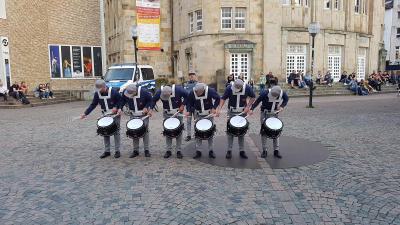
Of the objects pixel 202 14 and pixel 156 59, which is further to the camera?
pixel 156 59

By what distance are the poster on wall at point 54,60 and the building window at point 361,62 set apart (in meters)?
Answer: 28.0

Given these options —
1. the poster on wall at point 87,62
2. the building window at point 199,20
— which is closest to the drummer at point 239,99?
the building window at point 199,20

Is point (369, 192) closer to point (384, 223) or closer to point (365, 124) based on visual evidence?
point (384, 223)

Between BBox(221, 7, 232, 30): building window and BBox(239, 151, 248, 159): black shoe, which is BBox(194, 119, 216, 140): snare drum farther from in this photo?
BBox(221, 7, 232, 30): building window

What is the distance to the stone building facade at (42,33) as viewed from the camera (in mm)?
25203

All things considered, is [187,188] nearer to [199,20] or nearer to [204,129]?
[204,129]

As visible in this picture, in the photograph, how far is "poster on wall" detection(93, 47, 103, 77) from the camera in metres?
30.5

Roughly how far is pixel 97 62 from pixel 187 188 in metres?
27.1

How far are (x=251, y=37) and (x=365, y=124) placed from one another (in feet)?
59.3

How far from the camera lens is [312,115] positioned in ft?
48.5

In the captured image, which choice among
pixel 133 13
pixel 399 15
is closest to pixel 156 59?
pixel 133 13

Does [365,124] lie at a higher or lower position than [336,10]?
lower

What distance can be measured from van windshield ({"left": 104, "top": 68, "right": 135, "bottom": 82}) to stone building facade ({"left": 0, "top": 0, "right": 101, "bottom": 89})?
9358 millimetres

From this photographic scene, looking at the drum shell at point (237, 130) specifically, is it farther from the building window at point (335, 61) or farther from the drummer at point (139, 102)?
the building window at point (335, 61)
